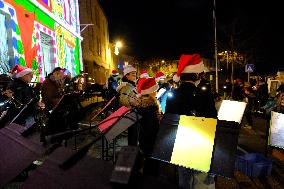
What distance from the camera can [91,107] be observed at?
1266cm

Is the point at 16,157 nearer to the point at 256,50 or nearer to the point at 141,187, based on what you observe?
the point at 141,187

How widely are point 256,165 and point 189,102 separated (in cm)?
271

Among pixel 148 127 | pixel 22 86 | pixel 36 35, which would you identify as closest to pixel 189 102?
pixel 148 127

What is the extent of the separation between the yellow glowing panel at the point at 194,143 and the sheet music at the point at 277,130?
3.80 meters

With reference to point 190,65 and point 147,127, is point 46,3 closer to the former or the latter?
point 147,127

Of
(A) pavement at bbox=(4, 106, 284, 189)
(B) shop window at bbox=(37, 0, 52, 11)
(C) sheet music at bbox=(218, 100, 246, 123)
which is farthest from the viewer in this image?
(B) shop window at bbox=(37, 0, 52, 11)

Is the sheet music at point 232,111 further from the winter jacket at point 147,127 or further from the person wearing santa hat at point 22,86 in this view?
the person wearing santa hat at point 22,86

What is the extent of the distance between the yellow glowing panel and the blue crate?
2.87 meters

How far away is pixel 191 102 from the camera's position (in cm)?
373

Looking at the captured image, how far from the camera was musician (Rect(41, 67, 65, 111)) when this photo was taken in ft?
25.0

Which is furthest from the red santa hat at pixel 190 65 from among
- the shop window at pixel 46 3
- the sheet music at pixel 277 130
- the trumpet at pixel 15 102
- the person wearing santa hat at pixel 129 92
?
the shop window at pixel 46 3

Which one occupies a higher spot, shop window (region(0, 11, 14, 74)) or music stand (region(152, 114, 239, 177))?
shop window (region(0, 11, 14, 74))

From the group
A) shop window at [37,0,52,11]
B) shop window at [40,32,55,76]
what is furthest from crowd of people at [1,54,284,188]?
shop window at [37,0,52,11]

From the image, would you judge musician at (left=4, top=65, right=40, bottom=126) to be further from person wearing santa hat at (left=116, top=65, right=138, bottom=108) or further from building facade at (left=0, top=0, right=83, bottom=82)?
building facade at (left=0, top=0, right=83, bottom=82)
